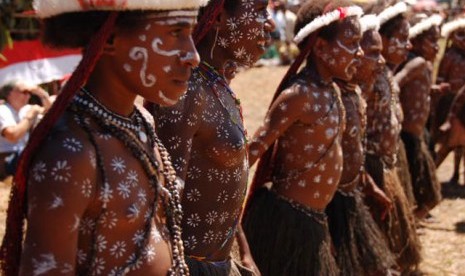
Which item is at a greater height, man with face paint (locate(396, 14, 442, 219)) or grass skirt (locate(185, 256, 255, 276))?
grass skirt (locate(185, 256, 255, 276))

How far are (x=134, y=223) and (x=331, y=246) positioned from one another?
265cm

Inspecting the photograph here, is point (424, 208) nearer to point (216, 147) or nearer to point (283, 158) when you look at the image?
point (283, 158)

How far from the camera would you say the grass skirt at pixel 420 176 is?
269 inches

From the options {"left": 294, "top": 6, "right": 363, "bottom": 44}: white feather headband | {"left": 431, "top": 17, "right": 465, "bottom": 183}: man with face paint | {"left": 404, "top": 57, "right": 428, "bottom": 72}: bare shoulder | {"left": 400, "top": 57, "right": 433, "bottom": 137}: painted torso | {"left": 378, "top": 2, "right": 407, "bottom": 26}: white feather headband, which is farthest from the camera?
{"left": 431, "top": 17, "right": 465, "bottom": 183}: man with face paint

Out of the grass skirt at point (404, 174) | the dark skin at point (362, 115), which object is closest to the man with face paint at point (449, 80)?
the grass skirt at point (404, 174)

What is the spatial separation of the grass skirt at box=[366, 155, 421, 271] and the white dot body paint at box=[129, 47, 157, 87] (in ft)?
11.0

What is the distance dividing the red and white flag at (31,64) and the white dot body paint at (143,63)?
22.1ft

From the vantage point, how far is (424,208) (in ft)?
22.6

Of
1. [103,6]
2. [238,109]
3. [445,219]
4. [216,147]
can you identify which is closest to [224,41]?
[238,109]

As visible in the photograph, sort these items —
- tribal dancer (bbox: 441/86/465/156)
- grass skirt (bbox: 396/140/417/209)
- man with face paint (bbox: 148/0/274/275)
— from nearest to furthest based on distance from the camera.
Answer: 1. man with face paint (bbox: 148/0/274/275)
2. grass skirt (bbox: 396/140/417/209)
3. tribal dancer (bbox: 441/86/465/156)

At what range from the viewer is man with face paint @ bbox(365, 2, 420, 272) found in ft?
17.9

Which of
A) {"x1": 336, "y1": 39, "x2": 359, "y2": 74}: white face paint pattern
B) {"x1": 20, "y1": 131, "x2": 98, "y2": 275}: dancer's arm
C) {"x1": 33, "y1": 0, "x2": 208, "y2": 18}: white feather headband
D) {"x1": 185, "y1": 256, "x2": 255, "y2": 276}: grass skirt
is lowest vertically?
{"x1": 185, "y1": 256, "x2": 255, "y2": 276}: grass skirt

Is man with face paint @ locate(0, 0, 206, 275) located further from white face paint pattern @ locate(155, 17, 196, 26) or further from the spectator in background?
the spectator in background

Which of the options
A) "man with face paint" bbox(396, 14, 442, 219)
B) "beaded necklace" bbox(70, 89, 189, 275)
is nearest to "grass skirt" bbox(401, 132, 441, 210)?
"man with face paint" bbox(396, 14, 442, 219)
